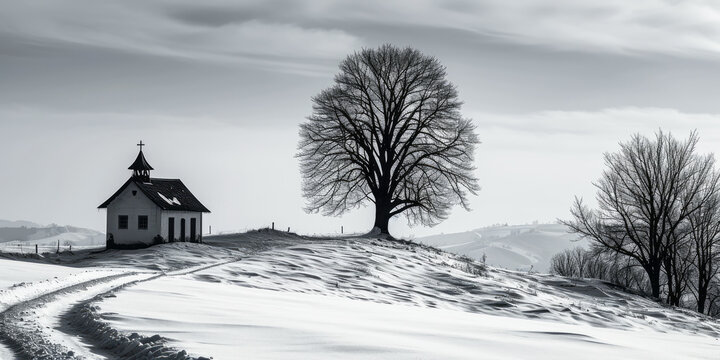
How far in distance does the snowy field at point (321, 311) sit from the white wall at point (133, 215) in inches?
250

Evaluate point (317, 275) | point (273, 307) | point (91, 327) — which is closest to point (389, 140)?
point (317, 275)

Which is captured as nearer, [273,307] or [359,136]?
[273,307]

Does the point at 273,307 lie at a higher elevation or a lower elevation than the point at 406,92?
lower

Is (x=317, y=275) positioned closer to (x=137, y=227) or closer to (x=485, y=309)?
(x=485, y=309)

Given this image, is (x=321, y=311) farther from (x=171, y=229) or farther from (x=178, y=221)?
(x=178, y=221)

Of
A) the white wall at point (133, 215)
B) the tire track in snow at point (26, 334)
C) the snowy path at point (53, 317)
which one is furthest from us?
the white wall at point (133, 215)

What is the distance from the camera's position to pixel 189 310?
58.2 ft

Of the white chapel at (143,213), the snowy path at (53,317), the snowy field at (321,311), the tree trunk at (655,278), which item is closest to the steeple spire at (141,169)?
the white chapel at (143,213)

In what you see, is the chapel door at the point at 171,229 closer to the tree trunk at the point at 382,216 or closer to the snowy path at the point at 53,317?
the tree trunk at the point at 382,216

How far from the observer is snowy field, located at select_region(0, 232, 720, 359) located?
1309 cm

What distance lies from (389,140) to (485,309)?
1056 inches

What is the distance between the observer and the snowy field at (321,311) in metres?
13.1

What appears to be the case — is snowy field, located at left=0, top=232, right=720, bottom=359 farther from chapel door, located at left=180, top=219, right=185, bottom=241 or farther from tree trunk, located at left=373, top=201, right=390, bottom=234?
tree trunk, located at left=373, top=201, right=390, bottom=234

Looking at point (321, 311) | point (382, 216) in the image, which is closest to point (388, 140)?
point (382, 216)
